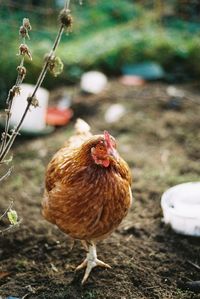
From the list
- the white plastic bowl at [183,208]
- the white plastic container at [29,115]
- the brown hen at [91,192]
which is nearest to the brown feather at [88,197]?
the brown hen at [91,192]

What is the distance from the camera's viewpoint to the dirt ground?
312 cm

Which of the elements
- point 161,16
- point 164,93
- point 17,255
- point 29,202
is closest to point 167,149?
point 164,93

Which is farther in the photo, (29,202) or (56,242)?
(29,202)

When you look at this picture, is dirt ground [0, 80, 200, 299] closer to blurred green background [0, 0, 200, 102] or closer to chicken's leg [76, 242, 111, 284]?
chicken's leg [76, 242, 111, 284]

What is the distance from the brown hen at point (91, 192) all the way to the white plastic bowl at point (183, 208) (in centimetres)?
59

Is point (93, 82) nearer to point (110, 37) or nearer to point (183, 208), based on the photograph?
point (110, 37)

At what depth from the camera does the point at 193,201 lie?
3682mm

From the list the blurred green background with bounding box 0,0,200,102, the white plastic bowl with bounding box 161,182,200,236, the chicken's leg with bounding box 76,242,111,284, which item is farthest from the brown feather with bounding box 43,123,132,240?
the blurred green background with bounding box 0,0,200,102

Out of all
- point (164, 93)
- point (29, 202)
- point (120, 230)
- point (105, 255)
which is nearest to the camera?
point (105, 255)

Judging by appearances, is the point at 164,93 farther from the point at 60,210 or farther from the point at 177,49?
the point at 60,210

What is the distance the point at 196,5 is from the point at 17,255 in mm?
5895

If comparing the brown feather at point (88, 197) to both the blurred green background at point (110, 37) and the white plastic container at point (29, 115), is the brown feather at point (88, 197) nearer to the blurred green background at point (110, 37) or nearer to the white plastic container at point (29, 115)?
the white plastic container at point (29, 115)

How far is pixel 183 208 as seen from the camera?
3.65 metres

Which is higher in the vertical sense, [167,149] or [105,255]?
[167,149]
